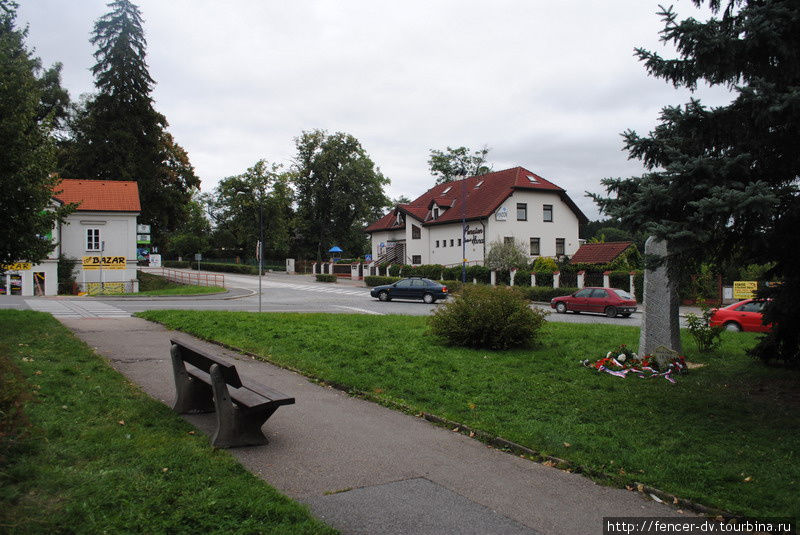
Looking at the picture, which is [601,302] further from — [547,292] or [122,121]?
[122,121]

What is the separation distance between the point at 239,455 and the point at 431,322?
7.56 meters

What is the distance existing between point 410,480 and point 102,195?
150ft

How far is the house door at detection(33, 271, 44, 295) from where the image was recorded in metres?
38.8

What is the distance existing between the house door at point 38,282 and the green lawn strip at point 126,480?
3711 centimetres

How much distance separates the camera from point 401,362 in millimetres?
10383

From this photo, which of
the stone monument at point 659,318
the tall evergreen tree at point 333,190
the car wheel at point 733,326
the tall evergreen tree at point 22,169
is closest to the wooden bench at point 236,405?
the stone monument at point 659,318

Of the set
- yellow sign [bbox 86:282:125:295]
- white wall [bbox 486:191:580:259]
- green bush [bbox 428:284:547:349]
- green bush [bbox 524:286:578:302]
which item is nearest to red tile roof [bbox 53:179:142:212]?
yellow sign [bbox 86:282:125:295]

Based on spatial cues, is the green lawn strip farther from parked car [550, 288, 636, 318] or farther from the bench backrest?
parked car [550, 288, 636, 318]

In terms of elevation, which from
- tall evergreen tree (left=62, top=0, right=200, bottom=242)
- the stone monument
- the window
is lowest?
the stone monument

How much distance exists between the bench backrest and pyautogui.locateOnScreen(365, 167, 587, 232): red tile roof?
43.4m

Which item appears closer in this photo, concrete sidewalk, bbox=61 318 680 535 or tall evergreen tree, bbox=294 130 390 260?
concrete sidewalk, bbox=61 318 680 535

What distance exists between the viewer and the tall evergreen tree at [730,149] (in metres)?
5.80

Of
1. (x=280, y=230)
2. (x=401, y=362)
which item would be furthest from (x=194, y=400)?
(x=280, y=230)

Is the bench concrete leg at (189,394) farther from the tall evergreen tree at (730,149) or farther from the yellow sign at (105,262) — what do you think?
the yellow sign at (105,262)
